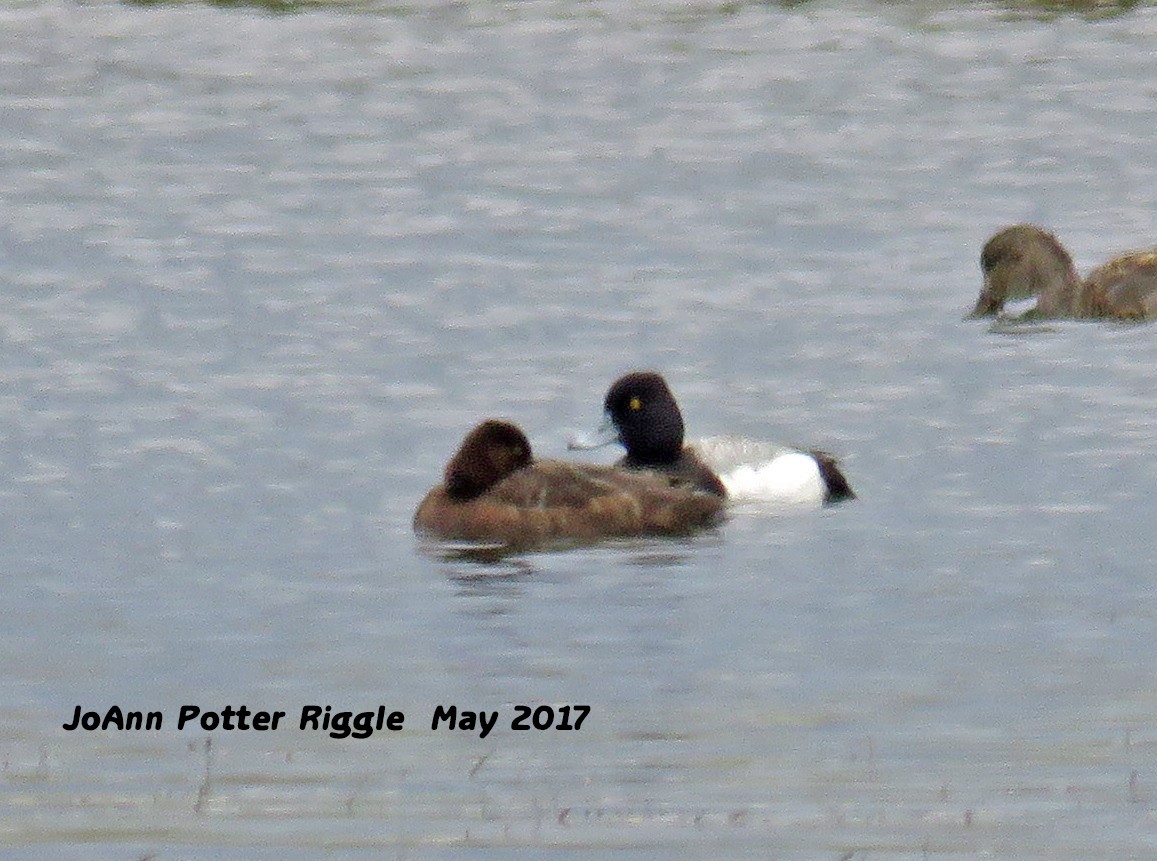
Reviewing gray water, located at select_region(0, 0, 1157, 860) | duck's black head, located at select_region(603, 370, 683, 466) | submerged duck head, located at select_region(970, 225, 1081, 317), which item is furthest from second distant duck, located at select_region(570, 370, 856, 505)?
submerged duck head, located at select_region(970, 225, 1081, 317)

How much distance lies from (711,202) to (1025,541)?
9.44 metres

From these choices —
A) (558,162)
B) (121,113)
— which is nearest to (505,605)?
(558,162)

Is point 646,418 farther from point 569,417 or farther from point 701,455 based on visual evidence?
point 569,417

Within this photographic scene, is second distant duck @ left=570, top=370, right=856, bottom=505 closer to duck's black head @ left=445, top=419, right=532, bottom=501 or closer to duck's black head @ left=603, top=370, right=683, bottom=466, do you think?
duck's black head @ left=603, top=370, right=683, bottom=466

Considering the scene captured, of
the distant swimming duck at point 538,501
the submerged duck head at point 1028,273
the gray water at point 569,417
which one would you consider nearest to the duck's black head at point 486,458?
the distant swimming duck at point 538,501

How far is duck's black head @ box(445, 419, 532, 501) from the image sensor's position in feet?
41.5

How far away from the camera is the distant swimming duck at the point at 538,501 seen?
12320 mm

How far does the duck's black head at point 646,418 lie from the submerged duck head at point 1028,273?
3880mm

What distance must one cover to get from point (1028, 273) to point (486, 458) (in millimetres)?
5514

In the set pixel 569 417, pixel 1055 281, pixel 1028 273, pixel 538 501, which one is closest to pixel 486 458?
pixel 538 501

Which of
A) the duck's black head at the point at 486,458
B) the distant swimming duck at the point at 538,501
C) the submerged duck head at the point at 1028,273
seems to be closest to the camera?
the distant swimming duck at the point at 538,501

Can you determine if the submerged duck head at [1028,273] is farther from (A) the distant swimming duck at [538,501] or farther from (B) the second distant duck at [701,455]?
(A) the distant swimming duck at [538,501]

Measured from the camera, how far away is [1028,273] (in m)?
17.4

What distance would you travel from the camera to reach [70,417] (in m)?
14.1
